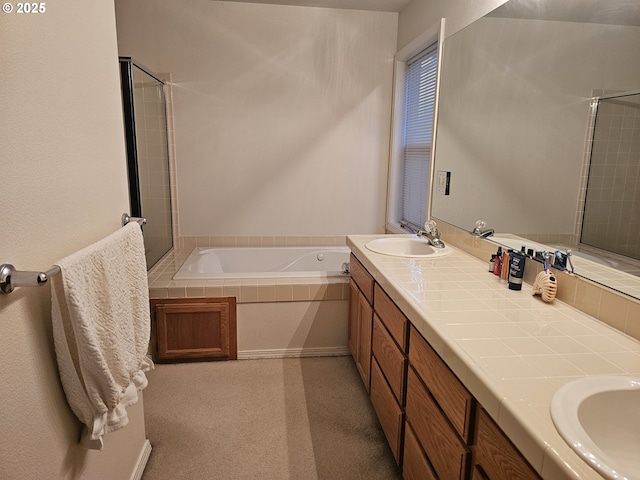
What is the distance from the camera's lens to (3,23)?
0.87m

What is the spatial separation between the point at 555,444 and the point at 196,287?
2.25m

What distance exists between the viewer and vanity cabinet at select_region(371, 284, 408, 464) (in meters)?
1.62

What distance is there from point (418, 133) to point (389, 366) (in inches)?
82.2

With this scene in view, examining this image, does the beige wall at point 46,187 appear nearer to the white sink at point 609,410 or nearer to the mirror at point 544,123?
the white sink at point 609,410

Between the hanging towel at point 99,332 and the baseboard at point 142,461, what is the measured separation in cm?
61

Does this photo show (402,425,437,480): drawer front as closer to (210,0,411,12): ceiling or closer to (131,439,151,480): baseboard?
(131,439,151,480): baseboard

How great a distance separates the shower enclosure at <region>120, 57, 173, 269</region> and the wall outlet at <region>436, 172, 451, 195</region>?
1.96 m

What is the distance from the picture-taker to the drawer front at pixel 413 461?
4.52 ft

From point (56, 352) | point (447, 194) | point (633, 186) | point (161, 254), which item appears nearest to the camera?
point (56, 352)

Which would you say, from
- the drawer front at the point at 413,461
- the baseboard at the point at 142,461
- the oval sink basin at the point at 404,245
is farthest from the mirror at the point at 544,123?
the baseboard at the point at 142,461

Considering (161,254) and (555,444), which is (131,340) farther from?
Answer: (161,254)

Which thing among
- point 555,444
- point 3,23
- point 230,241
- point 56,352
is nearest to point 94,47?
point 3,23

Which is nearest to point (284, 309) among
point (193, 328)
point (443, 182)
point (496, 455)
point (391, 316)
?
point (193, 328)

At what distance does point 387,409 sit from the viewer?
1811mm
